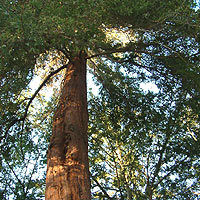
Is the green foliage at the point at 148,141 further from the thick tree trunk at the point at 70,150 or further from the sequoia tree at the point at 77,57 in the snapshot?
the thick tree trunk at the point at 70,150

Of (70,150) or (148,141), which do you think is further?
(148,141)

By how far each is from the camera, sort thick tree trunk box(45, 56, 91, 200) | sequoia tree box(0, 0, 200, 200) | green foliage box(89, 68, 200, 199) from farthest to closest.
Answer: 1. green foliage box(89, 68, 200, 199)
2. sequoia tree box(0, 0, 200, 200)
3. thick tree trunk box(45, 56, 91, 200)

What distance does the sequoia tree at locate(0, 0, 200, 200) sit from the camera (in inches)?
120

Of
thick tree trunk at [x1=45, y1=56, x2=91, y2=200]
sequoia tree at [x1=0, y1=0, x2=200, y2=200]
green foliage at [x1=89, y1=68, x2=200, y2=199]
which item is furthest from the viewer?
green foliage at [x1=89, y1=68, x2=200, y2=199]

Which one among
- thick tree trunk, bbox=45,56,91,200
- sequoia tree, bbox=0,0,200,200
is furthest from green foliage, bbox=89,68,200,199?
thick tree trunk, bbox=45,56,91,200

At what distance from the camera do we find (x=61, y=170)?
2.86m

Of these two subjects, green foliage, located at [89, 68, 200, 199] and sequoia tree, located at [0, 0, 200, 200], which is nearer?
sequoia tree, located at [0, 0, 200, 200]

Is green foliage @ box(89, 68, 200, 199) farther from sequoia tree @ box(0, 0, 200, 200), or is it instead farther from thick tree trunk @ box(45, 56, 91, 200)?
thick tree trunk @ box(45, 56, 91, 200)

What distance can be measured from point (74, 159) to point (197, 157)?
361cm

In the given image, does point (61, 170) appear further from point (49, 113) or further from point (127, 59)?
point (49, 113)

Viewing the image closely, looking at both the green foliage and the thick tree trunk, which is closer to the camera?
the thick tree trunk

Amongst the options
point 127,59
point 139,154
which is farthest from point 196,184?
point 127,59

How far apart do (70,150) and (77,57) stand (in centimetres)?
259

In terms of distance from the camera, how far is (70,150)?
3.13 metres
